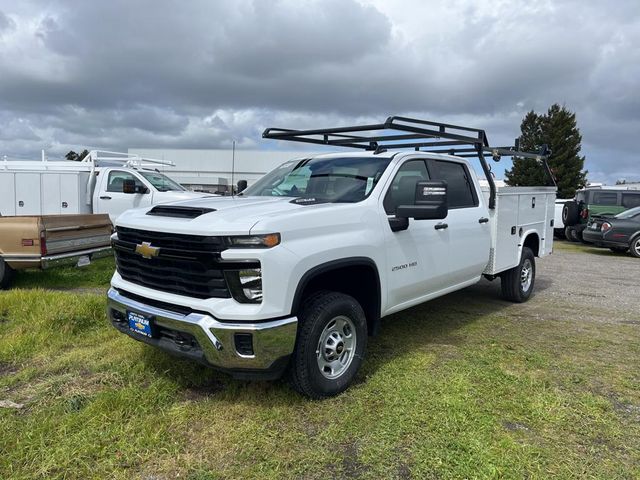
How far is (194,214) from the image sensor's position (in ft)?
11.5

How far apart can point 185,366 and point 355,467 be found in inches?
75.9

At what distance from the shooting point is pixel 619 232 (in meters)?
13.9

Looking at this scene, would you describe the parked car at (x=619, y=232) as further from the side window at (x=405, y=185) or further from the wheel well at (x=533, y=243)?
the side window at (x=405, y=185)

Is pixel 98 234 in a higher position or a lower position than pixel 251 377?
higher

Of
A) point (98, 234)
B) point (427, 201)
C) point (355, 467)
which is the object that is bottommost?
point (355, 467)

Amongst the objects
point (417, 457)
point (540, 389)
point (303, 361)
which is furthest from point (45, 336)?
point (540, 389)

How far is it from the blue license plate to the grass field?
0.48 metres

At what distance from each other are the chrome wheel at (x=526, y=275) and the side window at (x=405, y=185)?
3031mm

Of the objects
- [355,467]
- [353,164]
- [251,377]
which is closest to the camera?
[355,467]

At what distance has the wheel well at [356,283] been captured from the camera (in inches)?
144

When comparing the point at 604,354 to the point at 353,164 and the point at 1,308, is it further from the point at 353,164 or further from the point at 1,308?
the point at 1,308

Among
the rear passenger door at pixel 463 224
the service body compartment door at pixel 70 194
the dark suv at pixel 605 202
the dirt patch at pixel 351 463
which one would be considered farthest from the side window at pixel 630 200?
the dirt patch at pixel 351 463

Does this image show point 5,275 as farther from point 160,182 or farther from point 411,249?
point 411,249

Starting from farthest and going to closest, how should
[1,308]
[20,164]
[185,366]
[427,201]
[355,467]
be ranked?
[20,164] < [1,308] < [185,366] < [427,201] < [355,467]
